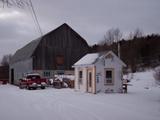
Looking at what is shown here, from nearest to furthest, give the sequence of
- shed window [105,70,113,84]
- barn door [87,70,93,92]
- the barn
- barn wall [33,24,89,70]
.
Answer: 1. shed window [105,70,113,84]
2. barn door [87,70,93,92]
3. the barn
4. barn wall [33,24,89,70]

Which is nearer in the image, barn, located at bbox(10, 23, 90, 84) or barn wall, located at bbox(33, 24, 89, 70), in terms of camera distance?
barn, located at bbox(10, 23, 90, 84)

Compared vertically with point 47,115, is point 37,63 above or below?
above

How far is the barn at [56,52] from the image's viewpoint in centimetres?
4809

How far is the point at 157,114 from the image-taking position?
48.1 ft

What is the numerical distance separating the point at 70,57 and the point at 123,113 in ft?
118

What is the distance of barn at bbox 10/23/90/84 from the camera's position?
48.1 metres

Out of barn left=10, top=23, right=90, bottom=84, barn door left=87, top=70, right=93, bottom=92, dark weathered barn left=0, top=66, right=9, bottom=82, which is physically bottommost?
barn door left=87, top=70, right=93, bottom=92

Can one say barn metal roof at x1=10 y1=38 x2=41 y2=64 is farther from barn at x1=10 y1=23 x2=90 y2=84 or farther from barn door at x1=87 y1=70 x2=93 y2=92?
barn door at x1=87 y1=70 x2=93 y2=92

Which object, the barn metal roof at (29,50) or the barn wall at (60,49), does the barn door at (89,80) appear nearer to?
the barn wall at (60,49)

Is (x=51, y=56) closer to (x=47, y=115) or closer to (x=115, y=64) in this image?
(x=115, y=64)

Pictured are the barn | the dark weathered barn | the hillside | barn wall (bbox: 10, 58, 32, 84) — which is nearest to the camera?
the barn

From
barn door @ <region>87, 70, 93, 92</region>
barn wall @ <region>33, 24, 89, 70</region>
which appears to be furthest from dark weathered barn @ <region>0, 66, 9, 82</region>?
barn door @ <region>87, 70, 93, 92</region>

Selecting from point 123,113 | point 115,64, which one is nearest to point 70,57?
point 115,64

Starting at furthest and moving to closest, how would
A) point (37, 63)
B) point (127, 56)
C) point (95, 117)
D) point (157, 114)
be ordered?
1. point (127, 56)
2. point (37, 63)
3. point (157, 114)
4. point (95, 117)
